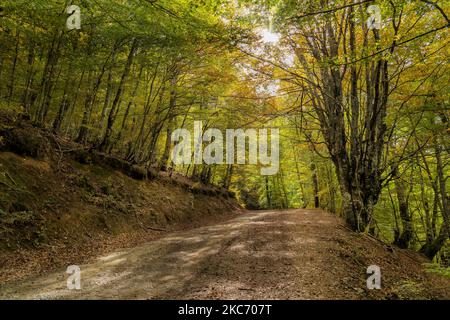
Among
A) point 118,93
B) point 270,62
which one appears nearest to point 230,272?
point 270,62

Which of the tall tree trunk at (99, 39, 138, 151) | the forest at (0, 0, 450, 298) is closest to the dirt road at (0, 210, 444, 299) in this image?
the forest at (0, 0, 450, 298)

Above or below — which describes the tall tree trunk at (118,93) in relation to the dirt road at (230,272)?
above

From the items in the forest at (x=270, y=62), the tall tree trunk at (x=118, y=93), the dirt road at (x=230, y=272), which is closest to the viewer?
the dirt road at (x=230, y=272)

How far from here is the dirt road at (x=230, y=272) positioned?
4.32 metres

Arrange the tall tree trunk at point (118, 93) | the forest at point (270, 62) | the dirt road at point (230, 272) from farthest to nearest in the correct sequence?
the tall tree trunk at point (118, 93) → the forest at point (270, 62) → the dirt road at point (230, 272)

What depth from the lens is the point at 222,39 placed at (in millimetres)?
8812

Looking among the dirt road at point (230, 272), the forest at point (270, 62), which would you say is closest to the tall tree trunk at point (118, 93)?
the forest at point (270, 62)

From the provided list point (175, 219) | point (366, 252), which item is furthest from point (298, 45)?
point (175, 219)

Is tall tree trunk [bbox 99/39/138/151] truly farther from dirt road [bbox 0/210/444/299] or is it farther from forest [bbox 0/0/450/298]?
dirt road [bbox 0/210/444/299]

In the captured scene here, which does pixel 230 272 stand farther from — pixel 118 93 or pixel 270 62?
pixel 118 93

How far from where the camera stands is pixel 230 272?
539 centimetres

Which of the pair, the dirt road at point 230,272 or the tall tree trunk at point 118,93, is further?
the tall tree trunk at point 118,93

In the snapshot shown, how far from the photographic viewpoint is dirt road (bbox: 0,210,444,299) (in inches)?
170

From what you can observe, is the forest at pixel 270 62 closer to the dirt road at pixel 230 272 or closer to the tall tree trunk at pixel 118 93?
the tall tree trunk at pixel 118 93
